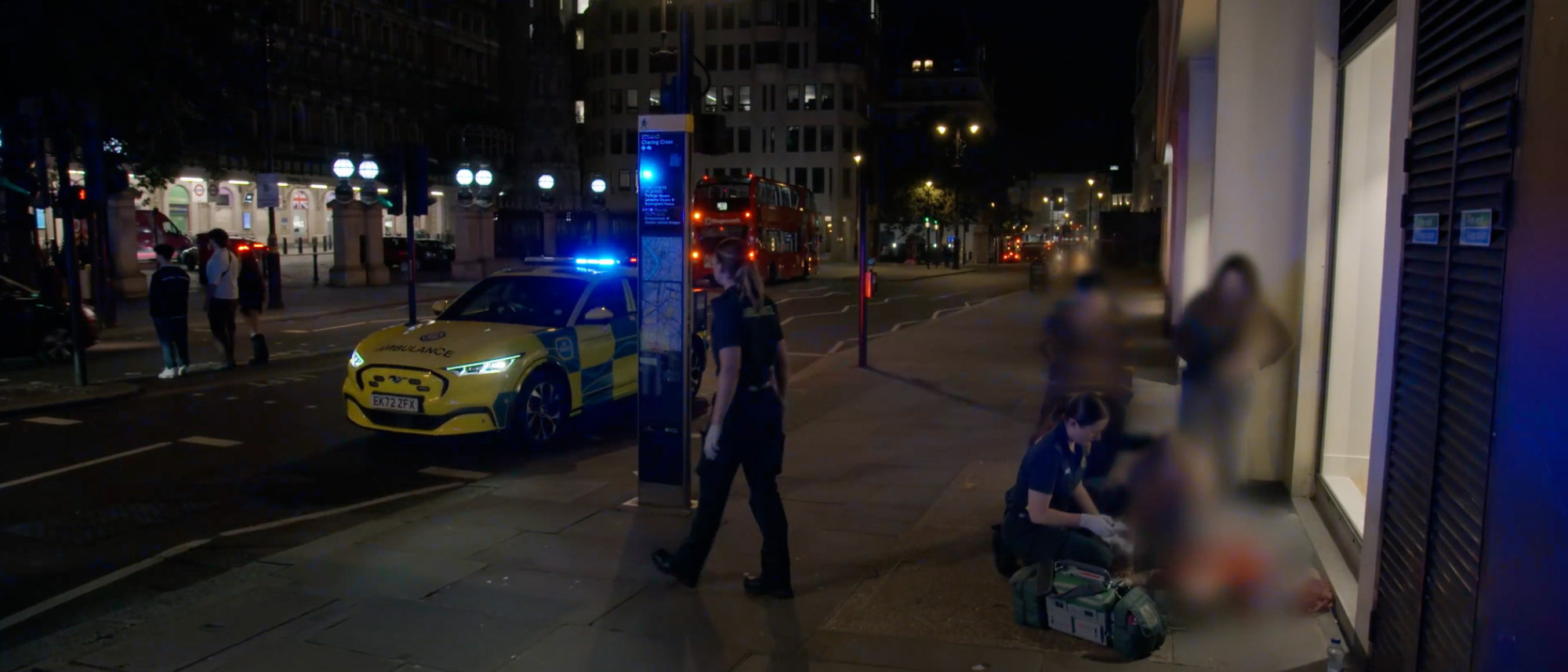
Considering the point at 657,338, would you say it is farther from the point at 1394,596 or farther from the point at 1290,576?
the point at 1394,596

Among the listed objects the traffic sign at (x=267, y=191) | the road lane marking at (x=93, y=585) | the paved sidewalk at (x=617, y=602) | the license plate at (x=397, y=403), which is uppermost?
the traffic sign at (x=267, y=191)

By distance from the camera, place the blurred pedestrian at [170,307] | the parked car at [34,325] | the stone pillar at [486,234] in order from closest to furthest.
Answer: the blurred pedestrian at [170,307] < the parked car at [34,325] < the stone pillar at [486,234]

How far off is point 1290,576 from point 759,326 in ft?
9.71

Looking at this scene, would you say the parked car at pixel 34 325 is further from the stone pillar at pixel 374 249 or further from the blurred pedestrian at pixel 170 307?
the stone pillar at pixel 374 249

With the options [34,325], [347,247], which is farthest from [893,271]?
[34,325]

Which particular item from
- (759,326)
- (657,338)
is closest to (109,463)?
(657,338)

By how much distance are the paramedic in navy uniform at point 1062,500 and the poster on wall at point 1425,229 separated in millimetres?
1479

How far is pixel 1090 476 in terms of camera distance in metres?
6.49

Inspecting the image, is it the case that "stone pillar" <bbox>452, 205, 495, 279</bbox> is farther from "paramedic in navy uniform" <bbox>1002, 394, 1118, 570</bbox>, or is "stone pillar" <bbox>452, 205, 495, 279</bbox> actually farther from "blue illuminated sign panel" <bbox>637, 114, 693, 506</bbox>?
"paramedic in navy uniform" <bbox>1002, 394, 1118, 570</bbox>

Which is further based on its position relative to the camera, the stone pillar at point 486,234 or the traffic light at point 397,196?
the stone pillar at point 486,234

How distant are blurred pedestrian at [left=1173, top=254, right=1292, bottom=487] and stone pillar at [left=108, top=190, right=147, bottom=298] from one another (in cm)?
2586

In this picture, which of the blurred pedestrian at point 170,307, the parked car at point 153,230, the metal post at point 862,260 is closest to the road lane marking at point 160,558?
the blurred pedestrian at point 170,307

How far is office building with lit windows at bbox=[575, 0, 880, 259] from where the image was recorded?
7131 cm

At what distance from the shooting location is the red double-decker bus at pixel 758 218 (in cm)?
Result: 3600
